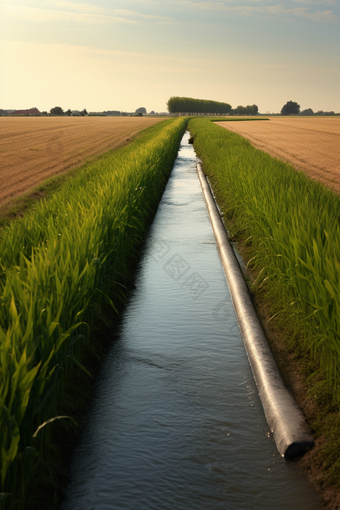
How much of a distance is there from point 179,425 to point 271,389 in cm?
80

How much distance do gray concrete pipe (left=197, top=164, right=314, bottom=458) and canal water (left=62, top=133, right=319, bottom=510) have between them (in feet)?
0.33

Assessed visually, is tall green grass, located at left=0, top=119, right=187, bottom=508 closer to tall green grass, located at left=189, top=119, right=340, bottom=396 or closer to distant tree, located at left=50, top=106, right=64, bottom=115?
tall green grass, located at left=189, top=119, right=340, bottom=396

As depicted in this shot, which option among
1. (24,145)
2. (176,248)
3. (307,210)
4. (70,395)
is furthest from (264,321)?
(24,145)

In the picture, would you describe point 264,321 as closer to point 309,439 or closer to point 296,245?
Answer: point 296,245

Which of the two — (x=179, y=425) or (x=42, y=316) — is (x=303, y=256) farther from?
(x=42, y=316)

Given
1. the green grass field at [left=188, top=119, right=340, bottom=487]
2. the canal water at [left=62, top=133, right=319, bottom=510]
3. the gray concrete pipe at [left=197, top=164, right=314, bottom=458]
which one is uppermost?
the green grass field at [left=188, top=119, right=340, bottom=487]

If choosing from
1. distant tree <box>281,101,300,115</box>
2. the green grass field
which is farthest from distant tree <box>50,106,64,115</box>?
the green grass field

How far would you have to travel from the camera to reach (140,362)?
16.1 ft

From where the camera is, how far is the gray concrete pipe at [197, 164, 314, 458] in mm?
3518

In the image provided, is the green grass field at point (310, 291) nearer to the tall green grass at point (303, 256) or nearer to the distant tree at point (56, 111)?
the tall green grass at point (303, 256)

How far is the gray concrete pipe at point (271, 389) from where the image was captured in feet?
11.5

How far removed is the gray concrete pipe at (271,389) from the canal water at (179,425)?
0.10 m

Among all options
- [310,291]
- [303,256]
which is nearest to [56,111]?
[303,256]

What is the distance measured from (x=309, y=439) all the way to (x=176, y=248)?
581 cm
